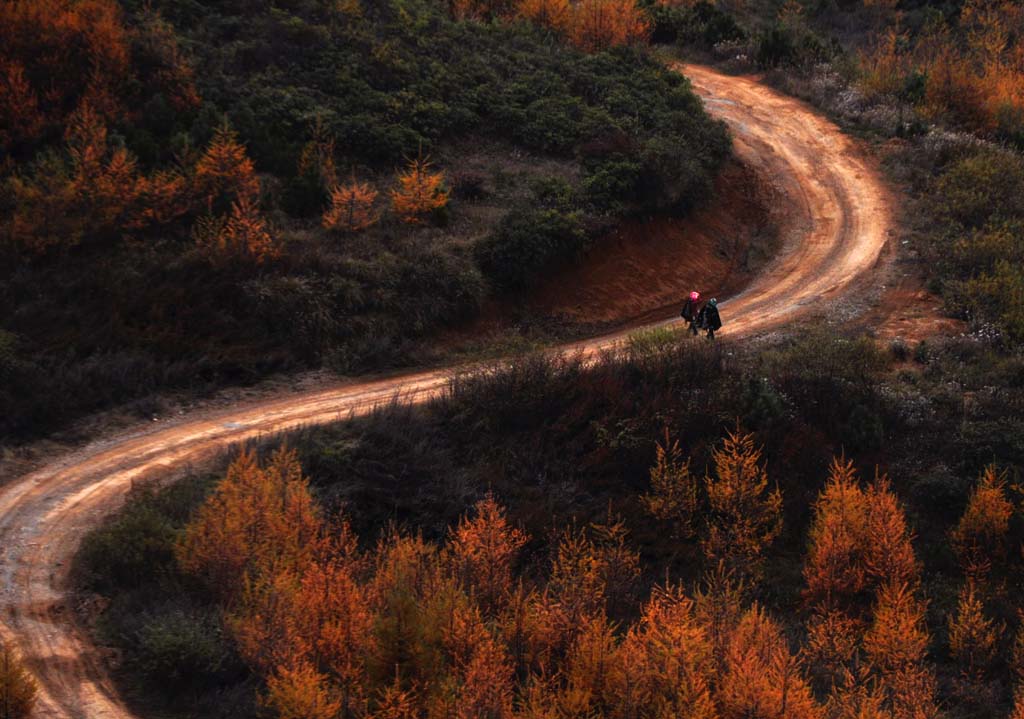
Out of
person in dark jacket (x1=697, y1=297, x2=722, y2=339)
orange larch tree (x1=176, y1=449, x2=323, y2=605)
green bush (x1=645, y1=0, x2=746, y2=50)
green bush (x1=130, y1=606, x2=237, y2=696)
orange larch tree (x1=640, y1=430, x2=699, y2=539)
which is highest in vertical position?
green bush (x1=645, y1=0, x2=746, y2=50)

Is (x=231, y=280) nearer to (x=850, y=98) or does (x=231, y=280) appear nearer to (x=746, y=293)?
(x=746, y=293)

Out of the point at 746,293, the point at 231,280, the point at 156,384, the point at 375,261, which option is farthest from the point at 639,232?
the point at 156,384

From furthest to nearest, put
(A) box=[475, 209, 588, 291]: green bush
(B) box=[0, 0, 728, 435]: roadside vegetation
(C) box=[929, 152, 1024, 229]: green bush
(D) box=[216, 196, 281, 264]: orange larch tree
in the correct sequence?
(C) box=[929, 152, 1024, 229]: green bush, (A) box=[475, 209, 588, 291]: green bush, (D) box=[216, 196, 281, 264]: orange larch tree, (B) box=[0, 0, 728, 435]: roadside vegetation

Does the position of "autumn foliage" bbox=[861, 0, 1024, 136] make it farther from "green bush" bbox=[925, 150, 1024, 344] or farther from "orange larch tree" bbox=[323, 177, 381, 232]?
"orange larch tree" bbox=[323, 177, 381, 232]

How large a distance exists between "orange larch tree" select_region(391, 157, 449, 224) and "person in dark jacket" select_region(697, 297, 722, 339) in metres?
8.41

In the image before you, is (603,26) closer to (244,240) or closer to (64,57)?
(64,57)

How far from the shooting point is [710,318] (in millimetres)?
27656

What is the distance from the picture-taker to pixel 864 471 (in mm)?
25938

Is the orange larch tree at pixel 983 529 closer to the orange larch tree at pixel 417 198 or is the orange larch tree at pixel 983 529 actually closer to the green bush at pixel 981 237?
the green bush at pixel 981 237

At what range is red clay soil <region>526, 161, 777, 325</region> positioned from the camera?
3108 cm

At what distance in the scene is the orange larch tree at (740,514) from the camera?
23.5 metres

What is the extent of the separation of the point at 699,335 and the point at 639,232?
635 centimetres

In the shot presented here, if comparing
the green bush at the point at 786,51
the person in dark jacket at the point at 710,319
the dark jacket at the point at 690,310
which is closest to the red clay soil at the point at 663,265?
the dark jacket at the point at 690,310

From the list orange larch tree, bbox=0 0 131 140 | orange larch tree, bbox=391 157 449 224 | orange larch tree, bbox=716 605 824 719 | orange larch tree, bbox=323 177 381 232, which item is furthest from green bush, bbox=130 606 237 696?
orange larch tree, bbox=0 0 131 140
